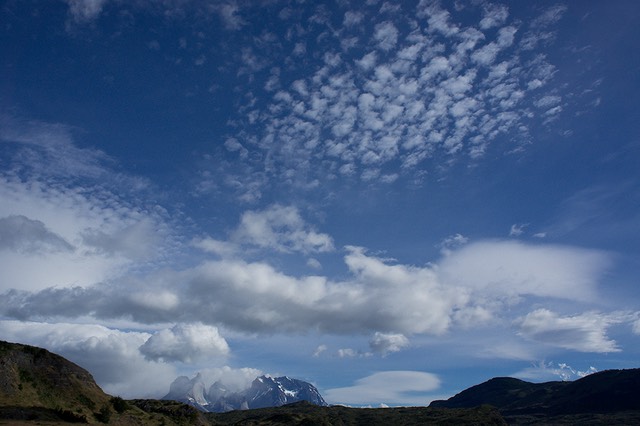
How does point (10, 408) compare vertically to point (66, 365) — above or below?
below

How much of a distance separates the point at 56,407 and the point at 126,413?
13.5 meters

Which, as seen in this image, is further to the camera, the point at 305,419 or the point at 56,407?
the point at 305,419

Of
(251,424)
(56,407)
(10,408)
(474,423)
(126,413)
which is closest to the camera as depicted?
(10,408)

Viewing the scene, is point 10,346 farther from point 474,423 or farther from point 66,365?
point 474,423

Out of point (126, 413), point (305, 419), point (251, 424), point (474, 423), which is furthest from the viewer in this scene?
point (474, 423)

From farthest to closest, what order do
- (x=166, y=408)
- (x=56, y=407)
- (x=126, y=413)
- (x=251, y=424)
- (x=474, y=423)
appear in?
1. (x=474, y=423)
2. (x=251, y=424)
3. (x=166, y=408)
4. (x=126, y=413)
5. (x=56, y=407)

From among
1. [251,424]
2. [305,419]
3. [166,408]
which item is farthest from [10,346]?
[305,419]

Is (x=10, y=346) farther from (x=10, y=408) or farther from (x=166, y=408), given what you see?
(x=166, y=408)

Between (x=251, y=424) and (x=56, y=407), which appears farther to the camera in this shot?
(x=251, y=424)

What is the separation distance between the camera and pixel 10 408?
203ft

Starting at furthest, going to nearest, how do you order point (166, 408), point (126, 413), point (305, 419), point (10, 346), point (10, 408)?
point (305, 419) < point (166, 408) < point (126, 413) < point (10, 346) < point (10, 408)

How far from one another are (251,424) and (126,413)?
8587 cm

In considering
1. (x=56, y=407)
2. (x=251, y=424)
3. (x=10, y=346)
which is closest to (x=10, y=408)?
(x=56, y=407)

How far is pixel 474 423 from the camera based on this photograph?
194250 millimetres
